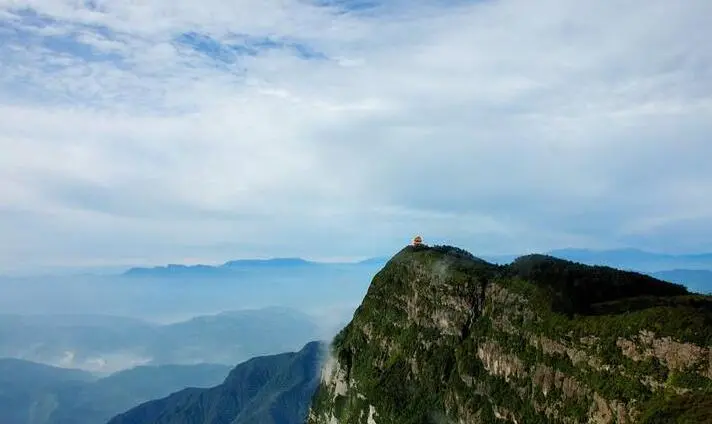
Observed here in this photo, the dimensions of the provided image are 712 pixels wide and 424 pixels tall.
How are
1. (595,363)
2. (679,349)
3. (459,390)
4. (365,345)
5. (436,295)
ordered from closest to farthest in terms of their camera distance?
(679,349) → (595,363) → (459,390) → (436,295) → (365,345)

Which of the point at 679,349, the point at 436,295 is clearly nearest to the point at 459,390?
the point at 436,295

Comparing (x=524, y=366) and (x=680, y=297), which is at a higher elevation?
(x=680, y=297)

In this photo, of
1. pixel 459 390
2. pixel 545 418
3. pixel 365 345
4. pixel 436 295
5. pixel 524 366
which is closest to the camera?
pixel 545 418

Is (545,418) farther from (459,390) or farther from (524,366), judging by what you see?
(459,390)

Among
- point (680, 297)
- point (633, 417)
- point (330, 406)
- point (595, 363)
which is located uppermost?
point (680, 297)

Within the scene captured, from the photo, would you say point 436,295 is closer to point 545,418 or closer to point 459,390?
point 459,390

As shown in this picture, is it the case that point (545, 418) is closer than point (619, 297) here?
Yes
